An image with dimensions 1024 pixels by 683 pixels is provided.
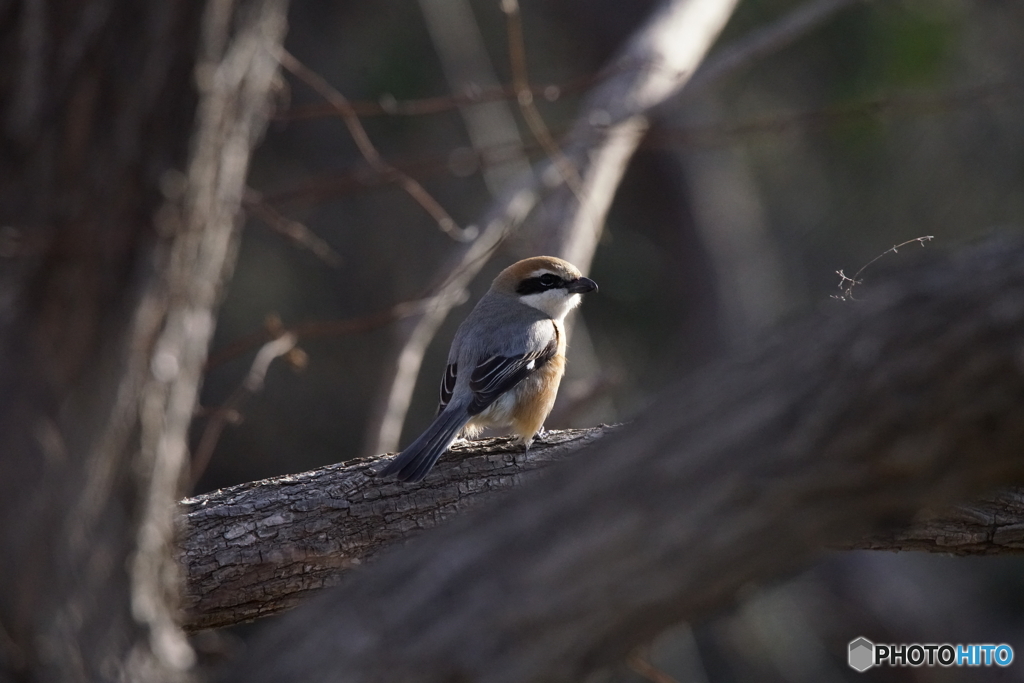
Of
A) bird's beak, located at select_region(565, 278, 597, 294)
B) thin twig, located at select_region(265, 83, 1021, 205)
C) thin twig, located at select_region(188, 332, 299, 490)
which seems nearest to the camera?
thin twig, located at select_region(265, 83, 1021, 205)

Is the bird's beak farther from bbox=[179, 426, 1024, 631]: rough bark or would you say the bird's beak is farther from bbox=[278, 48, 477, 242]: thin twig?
bbox=[179, 426, 1024, 631]: rough bark

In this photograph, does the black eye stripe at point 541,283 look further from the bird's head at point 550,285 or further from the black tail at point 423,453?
the black tail at point 423,453

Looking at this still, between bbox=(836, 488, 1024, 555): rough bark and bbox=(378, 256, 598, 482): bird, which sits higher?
bbox=(378, 256, 598, 482): bird

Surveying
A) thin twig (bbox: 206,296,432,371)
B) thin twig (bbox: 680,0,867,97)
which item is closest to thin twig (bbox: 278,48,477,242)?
thin twig (bbox: 206,296,432,371)

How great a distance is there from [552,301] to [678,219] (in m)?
4.54

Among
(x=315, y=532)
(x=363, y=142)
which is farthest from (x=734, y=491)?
(x=363, y=142)

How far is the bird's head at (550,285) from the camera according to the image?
5422mm

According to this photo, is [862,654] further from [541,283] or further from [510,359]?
[510,359]

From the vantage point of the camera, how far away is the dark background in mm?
9328

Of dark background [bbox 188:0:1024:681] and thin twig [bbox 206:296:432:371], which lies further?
dark background [bbox 188:0:1024:681]

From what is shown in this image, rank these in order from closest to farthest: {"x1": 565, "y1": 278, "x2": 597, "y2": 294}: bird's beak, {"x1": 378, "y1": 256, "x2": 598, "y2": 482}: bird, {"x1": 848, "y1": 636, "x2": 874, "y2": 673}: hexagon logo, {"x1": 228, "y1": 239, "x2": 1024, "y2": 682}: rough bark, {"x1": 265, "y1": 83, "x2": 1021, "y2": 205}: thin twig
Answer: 1. {"x1": 228, "y1": 239, "x2": 1024, "y2": 682}: rough bark
2. {"x1": 265, "y1": 83, "x2": 1021, "y2": 205}: thin twig
3. {"x1": 378, "y1": 256, "x2": 598, "y2": 482}: bird
4. {"x1": 565, "y1": 278, "x2": 597, "y2": 294}: bird's beak
5. {"x1": 848, "y1": 636, "x2": 874, "y2": 673}: hexagon logo

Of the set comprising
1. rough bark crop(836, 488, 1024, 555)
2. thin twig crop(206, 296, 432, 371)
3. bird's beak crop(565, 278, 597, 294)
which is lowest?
rough bark crop(836, 488, 1024, 555)

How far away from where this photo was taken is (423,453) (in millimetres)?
3859

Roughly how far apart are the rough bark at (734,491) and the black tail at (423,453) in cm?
191
